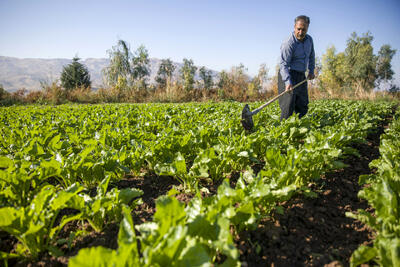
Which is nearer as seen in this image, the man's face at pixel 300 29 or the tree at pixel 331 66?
the man's face at pixel 300 29

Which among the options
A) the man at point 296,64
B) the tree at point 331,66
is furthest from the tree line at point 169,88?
the man at point 296,64

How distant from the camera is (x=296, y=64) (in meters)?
4.83

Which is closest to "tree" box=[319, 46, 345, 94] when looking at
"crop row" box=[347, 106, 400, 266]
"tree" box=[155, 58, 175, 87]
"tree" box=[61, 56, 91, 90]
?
"tree" box=[155, 58, 175, 87]

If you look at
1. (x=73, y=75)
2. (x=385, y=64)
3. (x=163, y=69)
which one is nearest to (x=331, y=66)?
(x=385, y=64)

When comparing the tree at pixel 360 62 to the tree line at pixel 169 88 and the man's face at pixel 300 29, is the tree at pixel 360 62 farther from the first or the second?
the man's face at pixel 300 29

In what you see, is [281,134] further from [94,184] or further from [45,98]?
[45,98]

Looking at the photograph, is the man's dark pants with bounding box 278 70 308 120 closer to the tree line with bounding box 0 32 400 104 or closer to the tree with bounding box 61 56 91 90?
the tree line with bounding box 0 32 400 104

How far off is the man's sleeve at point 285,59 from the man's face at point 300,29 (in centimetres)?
27

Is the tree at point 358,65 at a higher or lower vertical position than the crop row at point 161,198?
higher

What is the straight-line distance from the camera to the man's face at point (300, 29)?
4.43 m

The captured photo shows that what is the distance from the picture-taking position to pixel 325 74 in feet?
162

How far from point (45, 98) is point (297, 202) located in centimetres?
2184

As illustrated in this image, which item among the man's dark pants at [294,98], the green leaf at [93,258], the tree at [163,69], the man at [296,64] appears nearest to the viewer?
the green leaf at [93,258]

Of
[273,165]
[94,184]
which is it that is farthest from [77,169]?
[273,165]
